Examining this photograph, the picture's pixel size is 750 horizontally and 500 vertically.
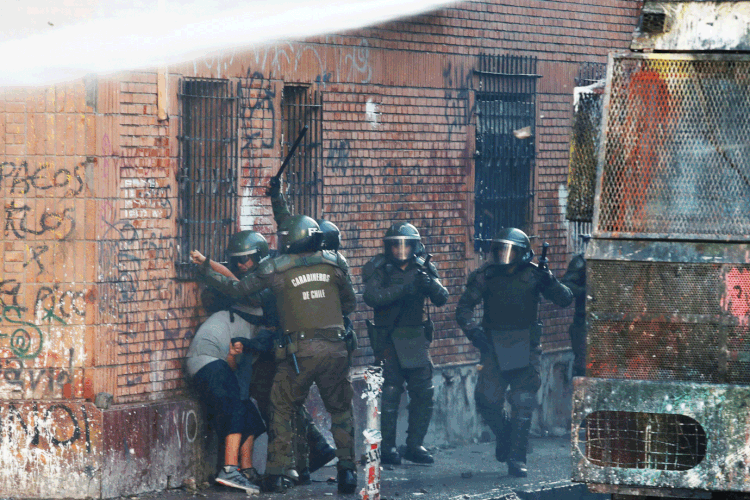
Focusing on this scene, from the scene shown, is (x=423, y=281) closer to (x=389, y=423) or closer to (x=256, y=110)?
(x=389, y=423)

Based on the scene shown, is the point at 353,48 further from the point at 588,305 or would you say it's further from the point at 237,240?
the point at 588,305

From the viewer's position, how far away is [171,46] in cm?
887

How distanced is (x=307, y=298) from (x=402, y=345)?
65.0 inches

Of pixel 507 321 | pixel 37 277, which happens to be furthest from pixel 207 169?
pixel 507 321

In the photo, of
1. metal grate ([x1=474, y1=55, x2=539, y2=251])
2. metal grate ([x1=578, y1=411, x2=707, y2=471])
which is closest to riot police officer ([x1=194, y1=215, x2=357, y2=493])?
metal grate ([x1=474, y1=55, x2=539, y2=251])

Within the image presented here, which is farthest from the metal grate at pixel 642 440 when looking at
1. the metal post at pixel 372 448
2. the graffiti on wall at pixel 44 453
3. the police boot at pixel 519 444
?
the police boot at pixel 519 444

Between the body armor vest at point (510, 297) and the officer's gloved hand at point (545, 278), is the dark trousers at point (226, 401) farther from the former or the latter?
the officer's gloved hand at point (545, 278)

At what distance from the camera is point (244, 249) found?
872 centimetres

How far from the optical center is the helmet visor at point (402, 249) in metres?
9.60

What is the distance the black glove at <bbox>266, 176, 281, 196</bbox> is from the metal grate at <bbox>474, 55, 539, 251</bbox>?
278cm

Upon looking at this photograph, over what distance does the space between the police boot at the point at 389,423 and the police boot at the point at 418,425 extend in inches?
5.2

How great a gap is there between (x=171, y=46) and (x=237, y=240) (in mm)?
1581

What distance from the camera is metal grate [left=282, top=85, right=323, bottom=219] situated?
9828mm

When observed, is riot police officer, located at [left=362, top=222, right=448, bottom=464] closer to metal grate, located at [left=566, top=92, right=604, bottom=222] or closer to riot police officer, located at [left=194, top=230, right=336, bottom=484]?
riot police officer, located at [left=194, top=230, right=336, bottom=484]
